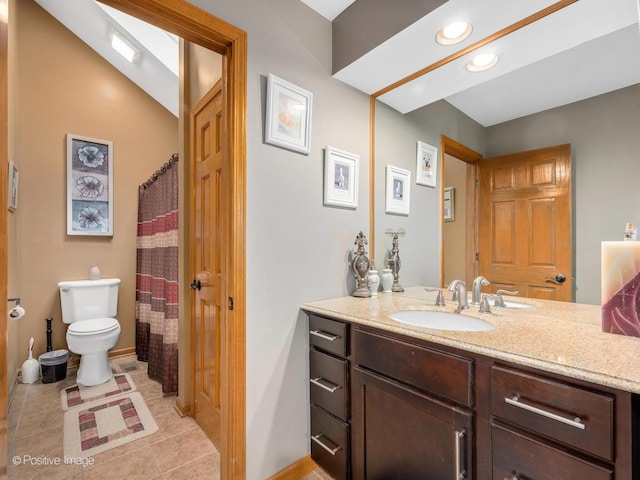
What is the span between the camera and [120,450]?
174 centimetres

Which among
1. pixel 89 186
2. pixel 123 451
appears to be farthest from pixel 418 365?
pixel 89 186

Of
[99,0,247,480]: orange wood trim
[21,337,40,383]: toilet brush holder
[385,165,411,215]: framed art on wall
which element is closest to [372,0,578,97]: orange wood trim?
[385,165,411,215]: framed art on wall

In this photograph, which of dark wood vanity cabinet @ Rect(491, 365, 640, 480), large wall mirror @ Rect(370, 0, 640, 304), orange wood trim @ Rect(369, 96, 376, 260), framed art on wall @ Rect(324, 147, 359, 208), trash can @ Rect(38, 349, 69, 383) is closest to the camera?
dark wood vanity cabinet @ Rect(491, 365, 640, 480)

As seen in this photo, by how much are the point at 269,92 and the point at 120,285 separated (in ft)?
9.20

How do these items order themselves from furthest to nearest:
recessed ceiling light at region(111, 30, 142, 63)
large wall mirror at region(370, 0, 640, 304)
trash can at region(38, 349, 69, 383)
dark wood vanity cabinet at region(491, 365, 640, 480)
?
recessed ceiling light at region(111, 30, 142, 63) → trash can at region(38, 349, 69, 383) → large wall mirror at region(370, 0, 640, 304) → dark wood vanity cabinet at region(491, 365, 640, 480)

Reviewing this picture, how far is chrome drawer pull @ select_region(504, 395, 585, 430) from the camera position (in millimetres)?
760

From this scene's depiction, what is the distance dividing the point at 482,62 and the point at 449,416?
1.63 meters

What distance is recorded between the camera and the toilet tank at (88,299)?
2740 millimetres

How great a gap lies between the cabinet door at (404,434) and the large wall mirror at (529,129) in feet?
2.42

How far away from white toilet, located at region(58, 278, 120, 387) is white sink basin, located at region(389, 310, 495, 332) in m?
2.49

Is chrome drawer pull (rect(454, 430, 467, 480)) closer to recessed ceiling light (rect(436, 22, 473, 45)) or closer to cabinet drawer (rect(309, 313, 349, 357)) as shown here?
cabinet drawer (rect(309, 313, 349, 357))

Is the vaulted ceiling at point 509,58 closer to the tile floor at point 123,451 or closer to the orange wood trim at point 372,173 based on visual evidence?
the orange wood trim at point 372,173

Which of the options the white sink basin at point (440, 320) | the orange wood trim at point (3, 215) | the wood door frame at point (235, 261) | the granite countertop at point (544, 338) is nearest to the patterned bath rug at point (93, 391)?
the wood door frame at point (235, 261)

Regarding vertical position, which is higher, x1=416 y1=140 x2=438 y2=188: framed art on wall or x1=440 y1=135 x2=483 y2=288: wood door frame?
x1=416 y1=140 x2=438 y2=188: framed art on wall
